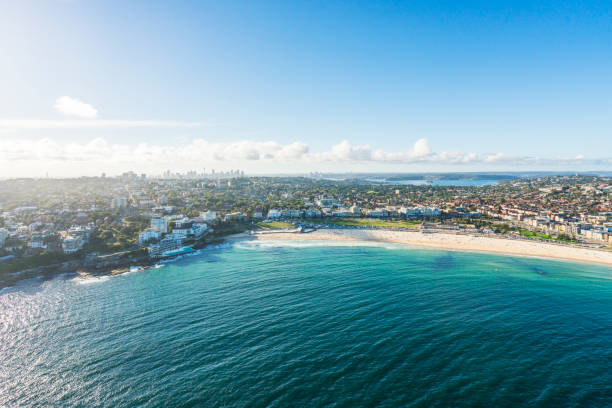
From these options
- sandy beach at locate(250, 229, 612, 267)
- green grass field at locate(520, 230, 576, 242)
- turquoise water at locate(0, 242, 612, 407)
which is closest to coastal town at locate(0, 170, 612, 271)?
green grass field at locate(520, 230, 576, 242)

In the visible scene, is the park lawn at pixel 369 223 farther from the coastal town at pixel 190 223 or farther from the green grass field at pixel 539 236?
the green grass field at pixel 539 236

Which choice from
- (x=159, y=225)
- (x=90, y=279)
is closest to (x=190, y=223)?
(x=159, y=225)

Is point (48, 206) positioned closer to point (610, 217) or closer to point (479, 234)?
point (479, 234)

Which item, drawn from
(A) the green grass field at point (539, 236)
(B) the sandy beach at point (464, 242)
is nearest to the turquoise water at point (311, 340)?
(B) the sandy beach at point (464, 242)

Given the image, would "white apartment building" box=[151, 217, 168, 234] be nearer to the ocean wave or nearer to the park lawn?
the ocean wave

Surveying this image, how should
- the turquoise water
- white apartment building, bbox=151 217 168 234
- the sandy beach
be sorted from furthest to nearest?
white apartment building, bbox=151 217 168 234 < the sandy beach < the turquoise water
